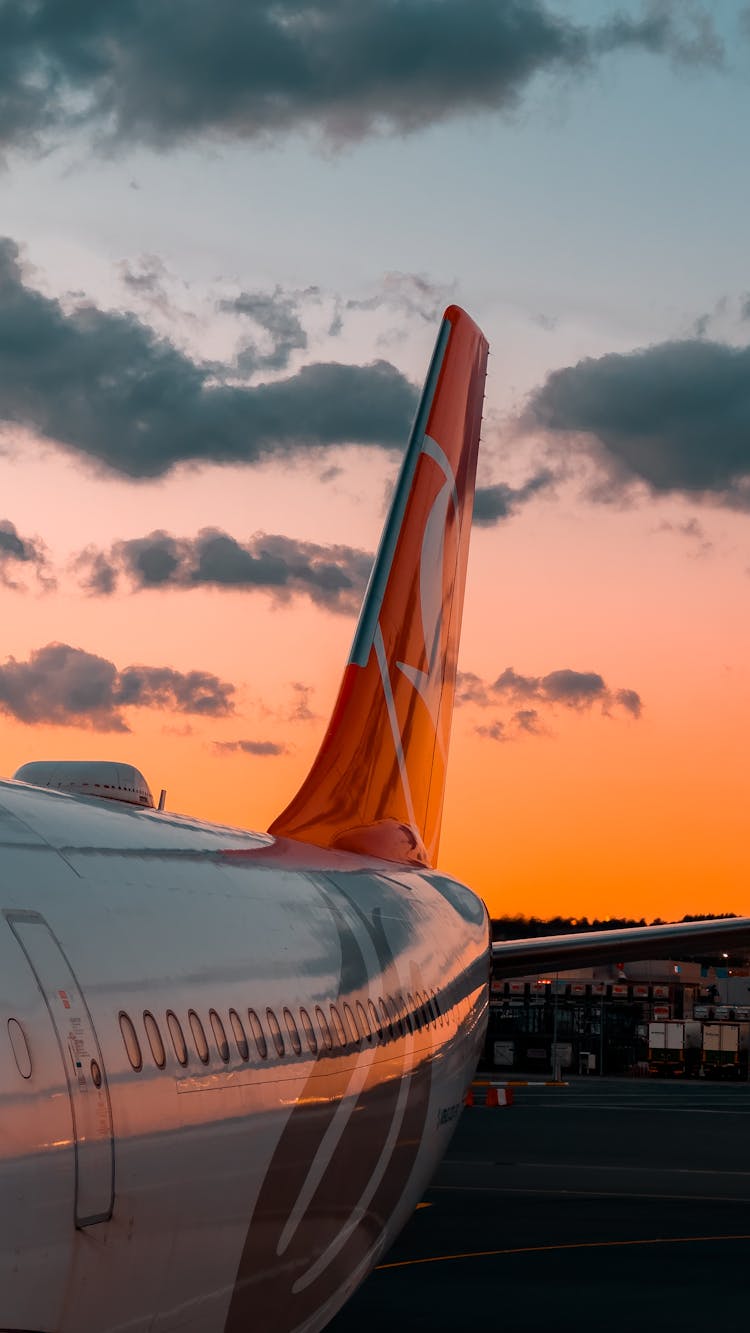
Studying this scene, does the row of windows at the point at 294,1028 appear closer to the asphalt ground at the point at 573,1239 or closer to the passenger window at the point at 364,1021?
the passenger window at the point at 364,1021

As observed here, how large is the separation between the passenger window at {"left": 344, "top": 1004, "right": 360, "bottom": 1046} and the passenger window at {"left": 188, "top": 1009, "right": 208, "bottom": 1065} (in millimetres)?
3049

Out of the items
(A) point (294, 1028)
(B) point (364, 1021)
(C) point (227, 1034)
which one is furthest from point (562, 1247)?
(C) point (227, 1034)

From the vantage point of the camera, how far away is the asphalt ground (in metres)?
15.5

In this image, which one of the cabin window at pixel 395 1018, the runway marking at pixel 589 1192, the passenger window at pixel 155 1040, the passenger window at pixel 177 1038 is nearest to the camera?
the passenger window at pixel 155 1040

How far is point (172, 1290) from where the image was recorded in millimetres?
7180

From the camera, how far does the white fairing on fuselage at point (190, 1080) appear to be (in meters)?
5.94

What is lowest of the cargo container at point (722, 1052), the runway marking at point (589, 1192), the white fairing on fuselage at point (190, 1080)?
the runway marking at point (589, 1192)

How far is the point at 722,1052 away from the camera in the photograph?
74.1 m

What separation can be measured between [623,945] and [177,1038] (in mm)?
9174

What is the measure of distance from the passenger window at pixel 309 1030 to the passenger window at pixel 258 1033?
927 millimetres

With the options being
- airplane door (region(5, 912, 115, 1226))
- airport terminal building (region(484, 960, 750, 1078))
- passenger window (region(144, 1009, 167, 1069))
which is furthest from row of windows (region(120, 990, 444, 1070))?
airport terminal building (region(484, 960, 750, 1078))

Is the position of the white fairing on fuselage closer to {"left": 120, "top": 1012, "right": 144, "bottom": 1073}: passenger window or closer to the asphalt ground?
{"left": 120, "top": 1012, "right": 144, "bottom": 1073}: passenger window

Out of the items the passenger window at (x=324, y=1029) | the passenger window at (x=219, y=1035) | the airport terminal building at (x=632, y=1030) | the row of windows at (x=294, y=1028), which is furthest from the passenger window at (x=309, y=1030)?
the airport terminal building at (x=632, y=1030)

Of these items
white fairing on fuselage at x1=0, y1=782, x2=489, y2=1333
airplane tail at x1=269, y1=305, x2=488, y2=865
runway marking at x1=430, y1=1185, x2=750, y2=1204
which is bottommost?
runway marking at x1=430, y1=1185, x2=750, y2=1204
